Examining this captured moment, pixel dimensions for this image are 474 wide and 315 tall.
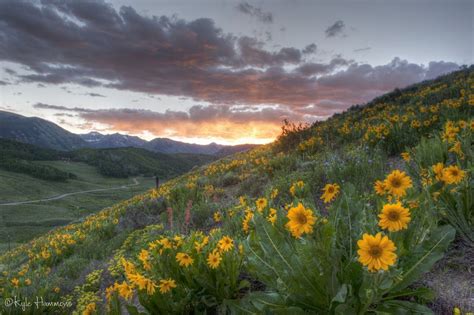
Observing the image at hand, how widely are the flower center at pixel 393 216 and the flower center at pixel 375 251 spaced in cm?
31

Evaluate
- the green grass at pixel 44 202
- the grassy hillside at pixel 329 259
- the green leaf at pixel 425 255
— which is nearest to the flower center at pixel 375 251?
the grassy hillside at pixel 329 259

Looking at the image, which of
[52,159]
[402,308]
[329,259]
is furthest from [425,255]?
[52,159]

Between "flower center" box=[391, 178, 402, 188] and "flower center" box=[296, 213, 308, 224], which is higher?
"flower center" box=[391, 178, 402, 188]

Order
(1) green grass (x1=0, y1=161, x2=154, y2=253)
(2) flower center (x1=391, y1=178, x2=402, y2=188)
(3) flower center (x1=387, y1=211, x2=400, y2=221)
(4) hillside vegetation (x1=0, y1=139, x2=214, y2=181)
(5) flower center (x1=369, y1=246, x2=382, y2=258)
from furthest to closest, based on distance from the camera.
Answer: (4) hillside vegetation (x1=0, y1=139, x2=214, y2=181), (1) green grass (x1=0, y1=161, x2=154, y2=253), (2) flower center (x1=391, y1=178, x2=402, y2=188), (3) flower center (x1=387, y1=211, x2=400, y2=221), (5) flower center (x1=369, y1=246, x2=382, y2=258)

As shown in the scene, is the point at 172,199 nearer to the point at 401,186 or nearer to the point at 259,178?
the point at 259,178

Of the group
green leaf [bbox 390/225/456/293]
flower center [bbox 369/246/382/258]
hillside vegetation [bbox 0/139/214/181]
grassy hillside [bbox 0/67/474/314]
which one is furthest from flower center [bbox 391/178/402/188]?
hillside vegetation [bbox 0/139/214/181]

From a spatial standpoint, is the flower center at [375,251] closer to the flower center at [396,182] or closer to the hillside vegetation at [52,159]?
the flower center at [396,182]

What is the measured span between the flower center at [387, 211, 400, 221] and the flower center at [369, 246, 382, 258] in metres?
0.31

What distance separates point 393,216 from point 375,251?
328mm

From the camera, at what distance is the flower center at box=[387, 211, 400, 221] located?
1790mm

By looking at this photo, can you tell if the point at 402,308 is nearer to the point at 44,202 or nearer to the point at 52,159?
the point at 44,202

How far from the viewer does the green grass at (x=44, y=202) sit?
58375mm

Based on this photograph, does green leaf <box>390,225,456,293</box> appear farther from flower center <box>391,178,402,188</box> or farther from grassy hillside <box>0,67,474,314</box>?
flower center <box>391,178,402,188</box>

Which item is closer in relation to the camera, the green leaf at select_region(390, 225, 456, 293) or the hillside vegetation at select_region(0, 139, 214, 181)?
the green leaf at select_region(390, 225, 456, 293)
